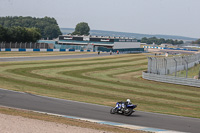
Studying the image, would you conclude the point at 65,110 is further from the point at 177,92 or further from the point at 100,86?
the point at 177,92

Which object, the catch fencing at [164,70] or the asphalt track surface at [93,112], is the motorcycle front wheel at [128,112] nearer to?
the asphalt track surface at [93,112]

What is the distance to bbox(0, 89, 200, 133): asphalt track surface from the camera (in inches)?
599

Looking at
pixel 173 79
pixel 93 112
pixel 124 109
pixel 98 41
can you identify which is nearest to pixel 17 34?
pixel 98 41

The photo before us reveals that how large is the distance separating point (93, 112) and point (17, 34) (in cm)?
9969

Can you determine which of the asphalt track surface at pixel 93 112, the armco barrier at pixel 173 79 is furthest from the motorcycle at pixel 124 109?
the armco barrier at pixel 173 79

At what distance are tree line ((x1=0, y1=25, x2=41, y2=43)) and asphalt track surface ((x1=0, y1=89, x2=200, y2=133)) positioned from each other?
88820 mm

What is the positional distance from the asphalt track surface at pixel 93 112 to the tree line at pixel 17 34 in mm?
88820

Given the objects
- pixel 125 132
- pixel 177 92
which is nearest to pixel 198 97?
pixel 177 92

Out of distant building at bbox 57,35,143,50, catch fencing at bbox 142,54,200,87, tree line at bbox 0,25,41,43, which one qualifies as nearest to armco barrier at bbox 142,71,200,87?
catch fencing at bbox 142,54,200,87

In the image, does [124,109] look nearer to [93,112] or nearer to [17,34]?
[93,112]

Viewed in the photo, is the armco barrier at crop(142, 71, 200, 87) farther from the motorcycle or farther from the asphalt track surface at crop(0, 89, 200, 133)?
the motorcycle

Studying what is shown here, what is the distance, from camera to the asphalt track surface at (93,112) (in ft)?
49.9

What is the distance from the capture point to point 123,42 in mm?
146750

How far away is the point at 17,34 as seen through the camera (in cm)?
11188
